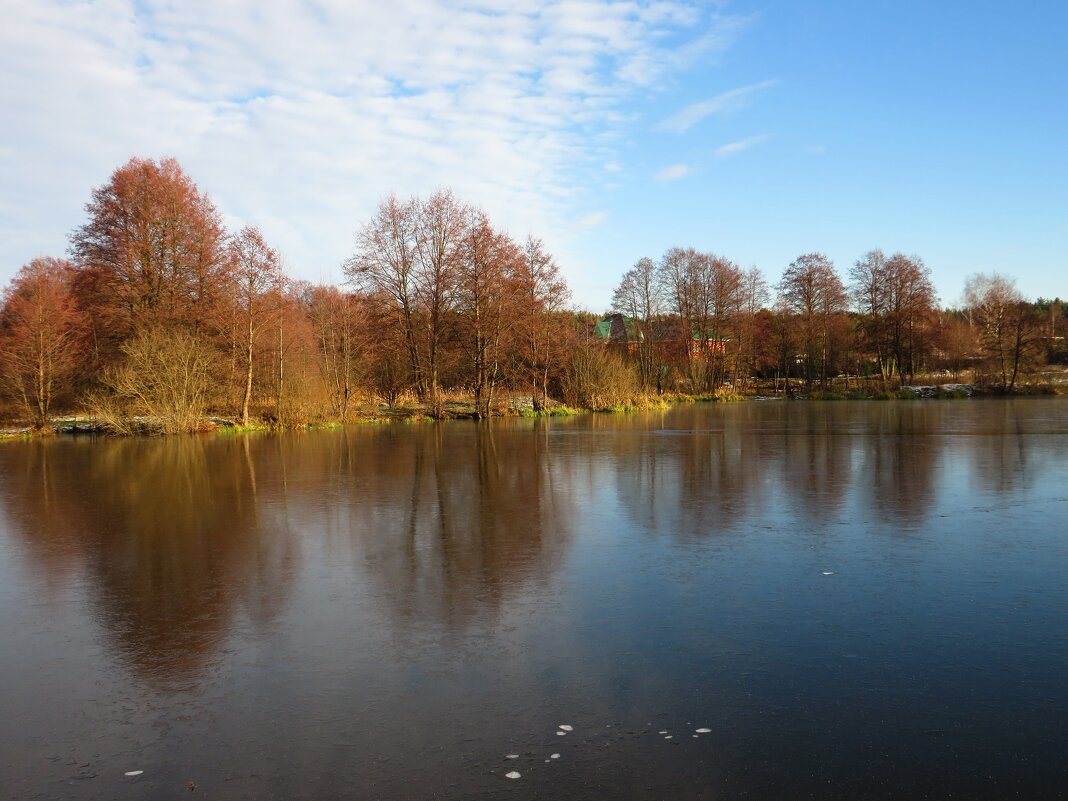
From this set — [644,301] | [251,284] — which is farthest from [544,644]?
[644,301]

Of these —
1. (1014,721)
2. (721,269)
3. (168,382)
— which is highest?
(721,269)

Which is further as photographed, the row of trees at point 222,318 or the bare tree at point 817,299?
the bare tree at point 817,299

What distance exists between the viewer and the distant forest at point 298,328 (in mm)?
28578

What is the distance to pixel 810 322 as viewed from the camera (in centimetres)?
5481

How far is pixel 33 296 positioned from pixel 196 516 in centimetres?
2494

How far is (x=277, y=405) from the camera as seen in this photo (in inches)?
1182

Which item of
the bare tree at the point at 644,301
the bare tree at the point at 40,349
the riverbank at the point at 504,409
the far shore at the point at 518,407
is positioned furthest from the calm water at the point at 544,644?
the bare tree at the point at 644,301

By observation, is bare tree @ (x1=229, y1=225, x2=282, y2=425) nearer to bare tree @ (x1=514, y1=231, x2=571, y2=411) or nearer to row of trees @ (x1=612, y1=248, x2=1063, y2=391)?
bare tree @ (x1=514, y1=231, x2=571, y2=411)

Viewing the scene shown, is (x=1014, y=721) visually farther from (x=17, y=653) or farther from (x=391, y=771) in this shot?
(x=17, y=653)

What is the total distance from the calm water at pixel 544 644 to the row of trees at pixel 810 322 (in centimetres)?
4310

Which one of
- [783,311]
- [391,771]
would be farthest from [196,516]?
[783,311]

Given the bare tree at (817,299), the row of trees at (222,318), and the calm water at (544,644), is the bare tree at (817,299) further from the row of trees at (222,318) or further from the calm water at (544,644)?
the calm water at (544,644)

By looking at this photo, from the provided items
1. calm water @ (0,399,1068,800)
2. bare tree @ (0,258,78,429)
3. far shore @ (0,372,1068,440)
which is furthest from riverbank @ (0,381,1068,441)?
calm water @ (0,399,1068,800)

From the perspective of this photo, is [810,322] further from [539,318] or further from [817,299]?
[539,318]
